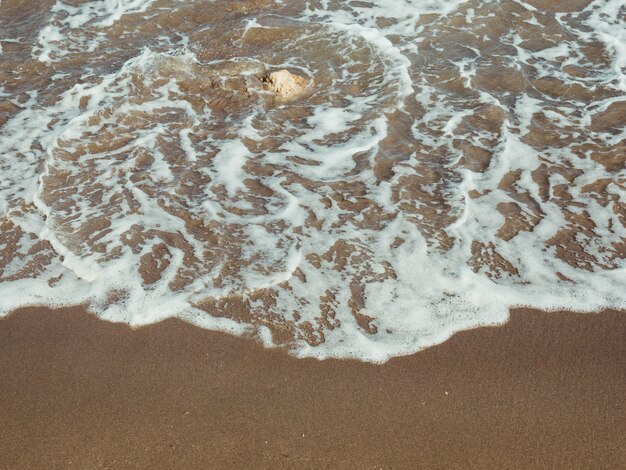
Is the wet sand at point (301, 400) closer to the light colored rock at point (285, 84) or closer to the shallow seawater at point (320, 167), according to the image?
the shallow seawater at point (320, 167)

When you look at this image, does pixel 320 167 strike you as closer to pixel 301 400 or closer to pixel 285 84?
pixel 285 84

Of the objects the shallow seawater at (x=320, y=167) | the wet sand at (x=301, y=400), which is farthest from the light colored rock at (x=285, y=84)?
the wet sand at (x=301, y=400)

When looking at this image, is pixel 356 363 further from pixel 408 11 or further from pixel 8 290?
Answer: pixel 408 11

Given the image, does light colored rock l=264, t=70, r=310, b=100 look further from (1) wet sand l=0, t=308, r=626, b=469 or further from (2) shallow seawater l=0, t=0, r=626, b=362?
(1) wet sand l=0, t=308, r=626, b=469

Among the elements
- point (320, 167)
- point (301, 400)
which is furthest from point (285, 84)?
point (301, 400)

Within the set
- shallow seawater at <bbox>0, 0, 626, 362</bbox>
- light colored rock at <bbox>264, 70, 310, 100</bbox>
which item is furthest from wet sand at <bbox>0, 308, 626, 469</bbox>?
light colored rock at <bbox>264, 70, 310, 100</bbox>

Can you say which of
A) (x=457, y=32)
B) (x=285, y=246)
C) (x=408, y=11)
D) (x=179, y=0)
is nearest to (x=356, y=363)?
(x=285, y=246)
